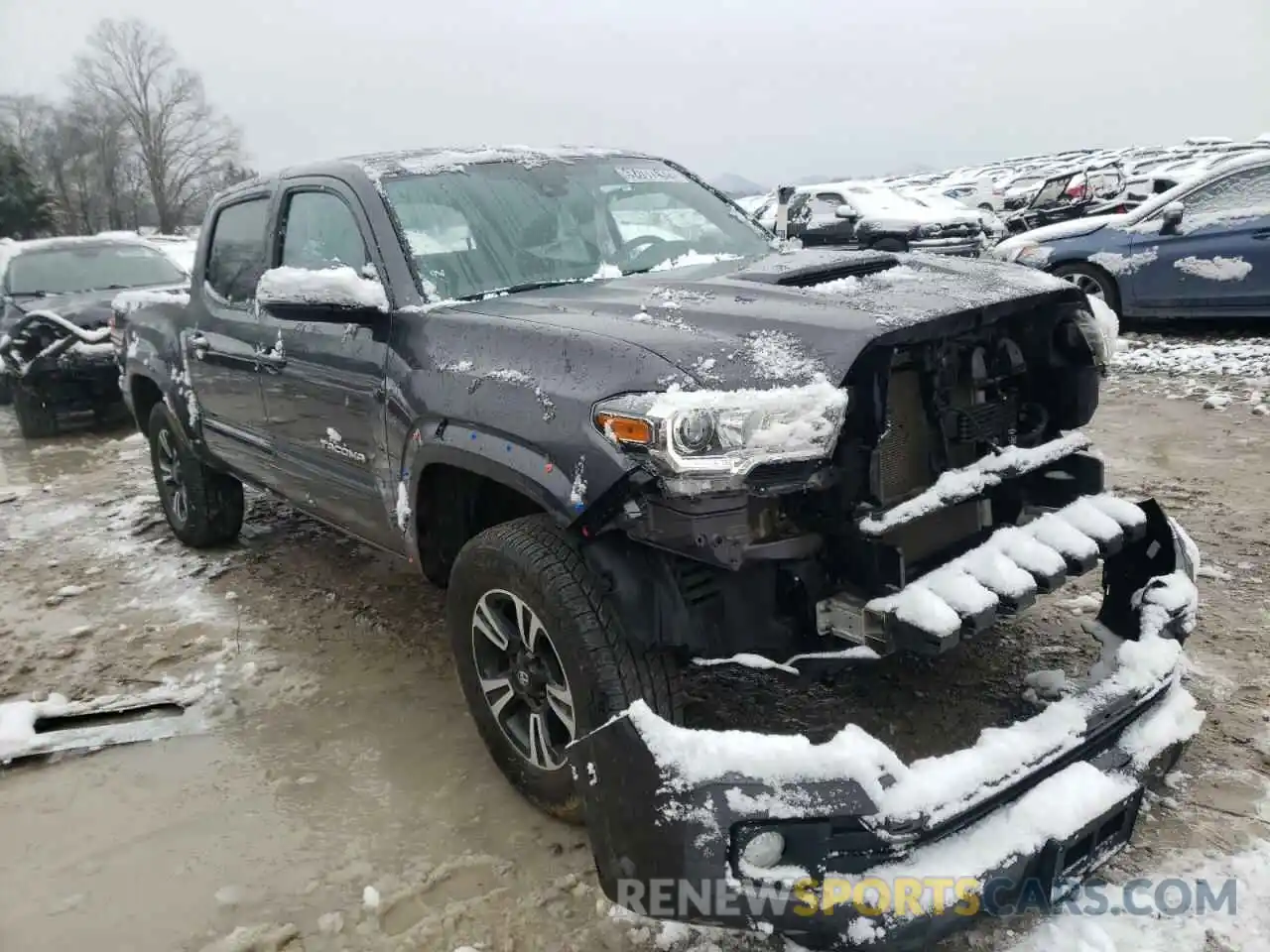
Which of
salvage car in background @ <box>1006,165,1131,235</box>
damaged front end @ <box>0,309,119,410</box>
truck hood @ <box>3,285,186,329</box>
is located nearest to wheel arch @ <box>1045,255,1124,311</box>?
salvage car in background @ <box>1006,165,1131,235</box>

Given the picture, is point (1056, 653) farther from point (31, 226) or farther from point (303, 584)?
point (31, 226)

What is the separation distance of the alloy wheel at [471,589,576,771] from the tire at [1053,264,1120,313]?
771 centimetres

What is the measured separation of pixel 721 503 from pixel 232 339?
2.88m

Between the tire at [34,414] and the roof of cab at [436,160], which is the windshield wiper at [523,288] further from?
the tire at [34,414]

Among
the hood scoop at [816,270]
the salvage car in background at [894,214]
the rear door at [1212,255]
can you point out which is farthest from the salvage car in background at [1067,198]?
the hood scoop at [816,270]

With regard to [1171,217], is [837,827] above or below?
below

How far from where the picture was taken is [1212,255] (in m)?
8.03

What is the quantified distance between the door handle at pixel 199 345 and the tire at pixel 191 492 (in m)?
0.64

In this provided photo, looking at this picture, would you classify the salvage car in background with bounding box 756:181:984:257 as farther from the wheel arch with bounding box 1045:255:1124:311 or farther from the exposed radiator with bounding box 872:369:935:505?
the exposed radiator with bounding box 872:369:935:505

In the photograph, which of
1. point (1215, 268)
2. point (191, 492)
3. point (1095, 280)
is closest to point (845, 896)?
point (191, 492)

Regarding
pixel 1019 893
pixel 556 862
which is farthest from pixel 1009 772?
pixel 556 862

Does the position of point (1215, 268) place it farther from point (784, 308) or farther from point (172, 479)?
point (172, 479)

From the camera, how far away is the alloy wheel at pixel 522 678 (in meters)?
2.55

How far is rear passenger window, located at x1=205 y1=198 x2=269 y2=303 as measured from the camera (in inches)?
161
